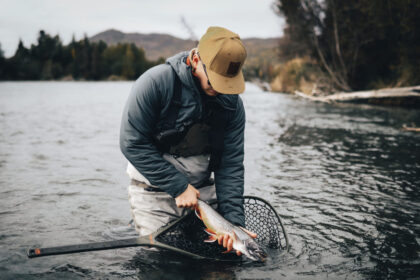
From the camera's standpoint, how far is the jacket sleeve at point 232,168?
355 cm

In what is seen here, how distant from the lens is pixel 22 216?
4.89 meters

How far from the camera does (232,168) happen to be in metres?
3.67

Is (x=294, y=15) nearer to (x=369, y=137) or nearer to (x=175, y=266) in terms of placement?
(x=369, y=137)

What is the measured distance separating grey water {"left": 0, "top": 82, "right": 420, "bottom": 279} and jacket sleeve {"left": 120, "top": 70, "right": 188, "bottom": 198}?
0.86 metres

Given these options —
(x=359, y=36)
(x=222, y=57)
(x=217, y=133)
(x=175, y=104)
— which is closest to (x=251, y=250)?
(x=217, y=133)

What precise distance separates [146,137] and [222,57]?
98cm

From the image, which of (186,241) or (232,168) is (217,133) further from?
(186,241)

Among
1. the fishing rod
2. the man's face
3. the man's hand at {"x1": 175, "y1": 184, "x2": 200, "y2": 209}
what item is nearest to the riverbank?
the fishing rod

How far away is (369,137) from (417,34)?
11.6 metres

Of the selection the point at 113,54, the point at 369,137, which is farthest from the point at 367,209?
the point at 113,54

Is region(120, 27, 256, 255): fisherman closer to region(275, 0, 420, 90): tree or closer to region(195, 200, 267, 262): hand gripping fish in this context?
region(195, 200, 267, 262): hand gripping fish

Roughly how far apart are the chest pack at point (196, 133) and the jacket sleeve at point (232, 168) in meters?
0.09

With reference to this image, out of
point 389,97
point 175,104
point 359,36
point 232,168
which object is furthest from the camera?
point 359,36

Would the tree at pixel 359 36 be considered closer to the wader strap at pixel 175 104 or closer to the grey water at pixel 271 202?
the grey water at pixel 271 202
